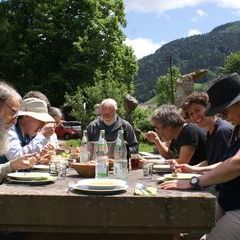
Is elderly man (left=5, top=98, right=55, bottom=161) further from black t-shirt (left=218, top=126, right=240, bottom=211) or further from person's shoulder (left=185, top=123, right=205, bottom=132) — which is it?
black t-shirt (left=218, top=126, right=240, bottom=211)

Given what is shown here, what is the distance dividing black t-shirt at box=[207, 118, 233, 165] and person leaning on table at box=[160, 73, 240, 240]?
0.64 meters

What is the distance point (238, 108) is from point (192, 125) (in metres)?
1.57

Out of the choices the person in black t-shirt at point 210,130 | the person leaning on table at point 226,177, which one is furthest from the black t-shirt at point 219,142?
the person leaning on table at point 226,177

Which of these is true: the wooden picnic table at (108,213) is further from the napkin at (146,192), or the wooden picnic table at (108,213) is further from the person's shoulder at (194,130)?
the person's shoulder at (194,130)

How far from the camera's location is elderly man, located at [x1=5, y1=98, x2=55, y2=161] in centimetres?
405

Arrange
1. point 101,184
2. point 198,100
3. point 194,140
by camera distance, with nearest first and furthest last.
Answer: point 101,184
point 194,140
point 198,100

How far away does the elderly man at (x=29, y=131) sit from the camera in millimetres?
4055

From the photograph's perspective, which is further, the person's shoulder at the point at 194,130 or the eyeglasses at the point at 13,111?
the person's shoulder at the point at 194,130

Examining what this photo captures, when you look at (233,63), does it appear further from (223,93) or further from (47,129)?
(223,93)

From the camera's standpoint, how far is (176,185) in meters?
3.26

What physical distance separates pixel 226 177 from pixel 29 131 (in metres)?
1.94

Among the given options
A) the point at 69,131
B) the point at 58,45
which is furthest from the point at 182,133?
the point at 69,131

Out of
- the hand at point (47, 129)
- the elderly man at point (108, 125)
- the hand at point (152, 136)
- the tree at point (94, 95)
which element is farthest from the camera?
the tree at point (94, 95)

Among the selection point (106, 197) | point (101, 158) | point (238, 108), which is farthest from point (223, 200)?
point (106, 197)
